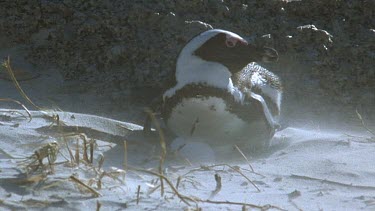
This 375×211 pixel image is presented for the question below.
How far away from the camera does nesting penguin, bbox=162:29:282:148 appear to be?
4.00m

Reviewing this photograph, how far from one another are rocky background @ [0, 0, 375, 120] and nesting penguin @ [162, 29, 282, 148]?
1.22 m

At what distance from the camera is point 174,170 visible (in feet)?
11.4

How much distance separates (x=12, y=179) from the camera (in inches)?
112

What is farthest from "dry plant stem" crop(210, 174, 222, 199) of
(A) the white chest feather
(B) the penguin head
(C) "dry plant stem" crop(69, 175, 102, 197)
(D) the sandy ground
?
(B) the penguin head

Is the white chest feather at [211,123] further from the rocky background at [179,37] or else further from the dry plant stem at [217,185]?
the rocky background at [179,37]

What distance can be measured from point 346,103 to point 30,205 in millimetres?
3062

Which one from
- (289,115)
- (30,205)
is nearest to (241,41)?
(289,115)

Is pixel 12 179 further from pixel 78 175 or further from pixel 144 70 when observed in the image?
pixel 144 70

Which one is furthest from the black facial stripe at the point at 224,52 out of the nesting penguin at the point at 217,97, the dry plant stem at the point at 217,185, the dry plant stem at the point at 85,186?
the dry plant stem at the point at 85,186

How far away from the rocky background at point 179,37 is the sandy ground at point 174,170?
32.0 inches

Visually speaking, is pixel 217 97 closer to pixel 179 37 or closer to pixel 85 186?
pixel 85 186

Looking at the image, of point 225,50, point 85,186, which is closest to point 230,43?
point 225,50

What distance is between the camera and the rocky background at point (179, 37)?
18.0 ft

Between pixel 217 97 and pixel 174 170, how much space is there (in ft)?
2.00
